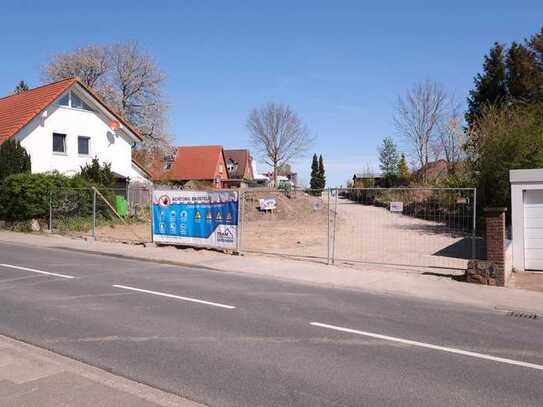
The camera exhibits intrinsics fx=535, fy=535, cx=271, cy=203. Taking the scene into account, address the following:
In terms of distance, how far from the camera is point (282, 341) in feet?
21.8

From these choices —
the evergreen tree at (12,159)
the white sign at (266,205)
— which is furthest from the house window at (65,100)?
the white sign at (266,205)

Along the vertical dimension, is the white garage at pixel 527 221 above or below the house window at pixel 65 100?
below

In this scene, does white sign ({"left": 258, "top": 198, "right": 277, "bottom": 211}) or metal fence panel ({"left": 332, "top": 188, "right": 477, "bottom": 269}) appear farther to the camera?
white sign ({"left": 258, "top": 198, "right": 277, "bottom": 211})

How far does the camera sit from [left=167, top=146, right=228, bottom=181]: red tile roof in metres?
73.1

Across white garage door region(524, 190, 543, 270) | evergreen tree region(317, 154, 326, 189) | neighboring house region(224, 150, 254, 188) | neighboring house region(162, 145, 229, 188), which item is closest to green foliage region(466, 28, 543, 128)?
white garage door region(524, 190, 543, 270)

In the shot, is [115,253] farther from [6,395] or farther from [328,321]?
[6,395]

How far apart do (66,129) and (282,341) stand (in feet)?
91.0

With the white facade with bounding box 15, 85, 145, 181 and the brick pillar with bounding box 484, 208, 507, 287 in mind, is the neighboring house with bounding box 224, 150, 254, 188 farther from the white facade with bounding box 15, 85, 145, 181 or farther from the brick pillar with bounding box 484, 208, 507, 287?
the brick pillar with bounding box 484, 208, 507, 287

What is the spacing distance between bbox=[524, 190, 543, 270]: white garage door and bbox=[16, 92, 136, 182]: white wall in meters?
24.6

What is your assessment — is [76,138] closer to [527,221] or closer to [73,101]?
[73,101]

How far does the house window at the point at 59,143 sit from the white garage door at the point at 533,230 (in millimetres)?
25375

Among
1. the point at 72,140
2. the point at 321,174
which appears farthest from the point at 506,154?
the point at 321,174

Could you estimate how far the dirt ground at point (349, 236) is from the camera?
1688 centimetres

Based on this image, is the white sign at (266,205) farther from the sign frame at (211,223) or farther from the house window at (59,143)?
the sign frame at (211,223)
